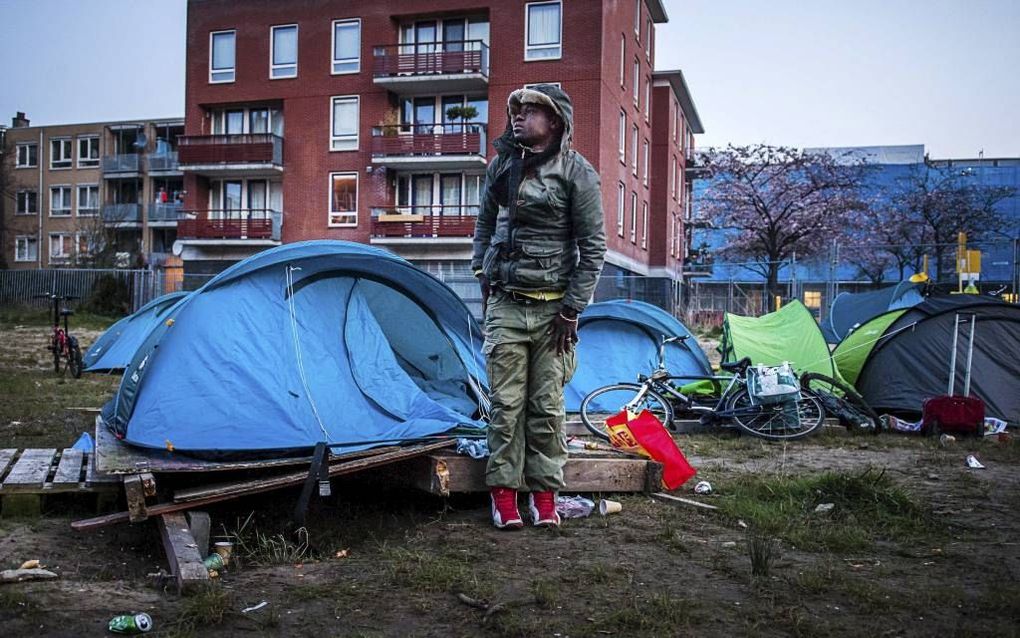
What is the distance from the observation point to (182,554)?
389 cm

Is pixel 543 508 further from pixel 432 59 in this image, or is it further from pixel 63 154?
pixel 63 154

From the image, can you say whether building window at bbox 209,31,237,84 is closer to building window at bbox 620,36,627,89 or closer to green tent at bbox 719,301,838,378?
building window at bbox 620,36,627,89

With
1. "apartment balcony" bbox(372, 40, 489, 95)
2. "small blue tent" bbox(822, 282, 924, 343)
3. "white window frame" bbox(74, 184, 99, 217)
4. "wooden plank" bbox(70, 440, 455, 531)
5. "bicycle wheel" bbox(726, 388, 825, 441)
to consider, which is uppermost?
"apartment balcony" bbox(372, 40, 489, 95)

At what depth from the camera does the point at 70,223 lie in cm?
5091

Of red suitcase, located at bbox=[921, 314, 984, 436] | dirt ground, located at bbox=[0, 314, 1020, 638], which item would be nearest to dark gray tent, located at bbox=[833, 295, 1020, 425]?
red suitcase, located at bbox=[921, 314, 984, 436]

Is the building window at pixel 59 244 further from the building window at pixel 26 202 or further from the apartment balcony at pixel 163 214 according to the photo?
the apartment balcony at pixel 163 214

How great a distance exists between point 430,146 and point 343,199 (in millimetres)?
3996

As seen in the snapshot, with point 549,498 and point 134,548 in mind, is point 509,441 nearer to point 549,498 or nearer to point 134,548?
point 549,498

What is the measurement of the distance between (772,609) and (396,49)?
28.6 metres

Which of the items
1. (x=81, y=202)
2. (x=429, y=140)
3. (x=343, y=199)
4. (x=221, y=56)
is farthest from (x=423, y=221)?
(x=81, y=202)

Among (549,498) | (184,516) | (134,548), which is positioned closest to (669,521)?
(549,498)

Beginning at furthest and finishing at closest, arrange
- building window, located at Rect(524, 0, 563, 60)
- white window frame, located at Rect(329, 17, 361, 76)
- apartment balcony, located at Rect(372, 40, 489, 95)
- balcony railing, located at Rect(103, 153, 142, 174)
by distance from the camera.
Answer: balcony railing, located at Rect(103, 153, 142, 174) < white window frame, located at Rect(329, 17, 361, 76) < apartment balcony, located at Rect(372, 40, 489, 95) < building window, located at Rect(524, 0, 563, 60)

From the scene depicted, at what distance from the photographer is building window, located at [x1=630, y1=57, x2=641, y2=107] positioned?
32.9 m

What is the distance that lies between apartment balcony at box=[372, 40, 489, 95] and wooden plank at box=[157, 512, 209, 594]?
25.4 meters
